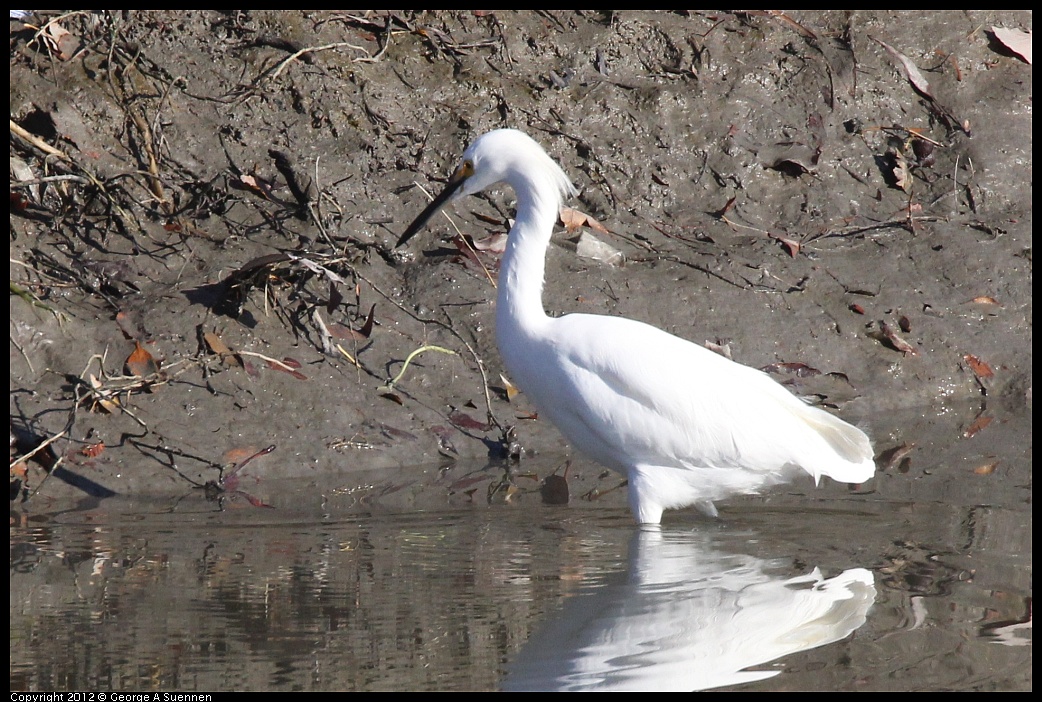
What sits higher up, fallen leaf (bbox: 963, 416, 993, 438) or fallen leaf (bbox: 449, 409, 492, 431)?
fallen leaf (bbox: 449, 409, 492, 431)

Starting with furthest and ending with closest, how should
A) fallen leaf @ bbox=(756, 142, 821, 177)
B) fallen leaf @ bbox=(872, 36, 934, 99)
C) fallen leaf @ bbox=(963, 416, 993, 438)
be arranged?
1. fallen leaf @ bbox=(872, 36, 934, 99)
2. fallen leaf @ bbox=(756, 142, 821, 177)
3. fallen leaf @ bbox=(963, 416, 993, 438)

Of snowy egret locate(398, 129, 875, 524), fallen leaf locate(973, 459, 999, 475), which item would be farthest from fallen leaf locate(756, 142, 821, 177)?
snowy egret locate(398, 129, 875, 524)

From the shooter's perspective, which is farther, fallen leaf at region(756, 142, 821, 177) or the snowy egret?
fallen leaf at region(756, 142, 821, 177)

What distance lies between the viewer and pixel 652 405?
4.78m

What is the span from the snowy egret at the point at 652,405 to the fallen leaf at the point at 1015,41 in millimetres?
5159

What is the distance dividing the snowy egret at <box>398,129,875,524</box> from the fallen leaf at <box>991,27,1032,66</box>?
516cm

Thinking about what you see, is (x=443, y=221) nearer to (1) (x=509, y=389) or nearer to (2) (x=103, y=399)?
(1) (x=509, y=389)

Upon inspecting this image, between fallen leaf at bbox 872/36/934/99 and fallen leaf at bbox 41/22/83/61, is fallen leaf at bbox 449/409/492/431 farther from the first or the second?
fallen leaf at bbox 872/36/934/99

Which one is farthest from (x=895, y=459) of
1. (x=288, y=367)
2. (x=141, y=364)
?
(x=141, y=364)

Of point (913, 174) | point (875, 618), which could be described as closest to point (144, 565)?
point (875, 618)

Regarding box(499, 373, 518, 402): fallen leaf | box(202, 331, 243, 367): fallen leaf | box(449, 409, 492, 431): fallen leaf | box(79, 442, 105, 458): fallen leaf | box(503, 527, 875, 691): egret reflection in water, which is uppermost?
box(202, 331, 243, 367): fallen leaf

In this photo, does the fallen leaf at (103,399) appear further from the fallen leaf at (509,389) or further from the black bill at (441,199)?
the fallen leaf at (509,389)

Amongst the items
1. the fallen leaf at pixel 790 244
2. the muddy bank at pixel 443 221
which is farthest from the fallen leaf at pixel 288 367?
the fallen leaf at pixel 790 244

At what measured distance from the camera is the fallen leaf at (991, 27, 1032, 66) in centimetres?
881
